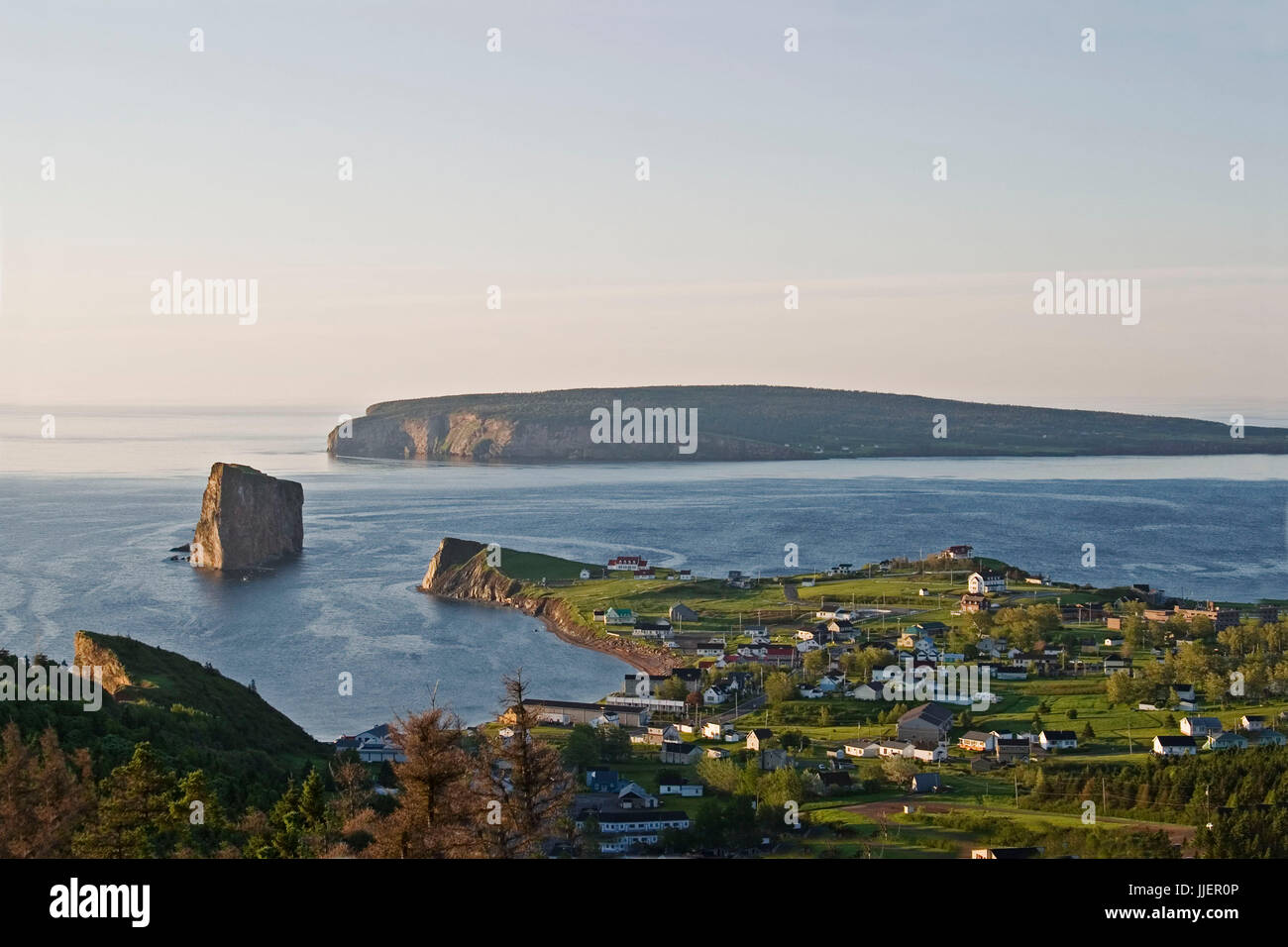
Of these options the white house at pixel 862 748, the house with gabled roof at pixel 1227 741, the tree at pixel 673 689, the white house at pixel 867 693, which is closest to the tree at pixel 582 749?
the white house at pixel 862 748

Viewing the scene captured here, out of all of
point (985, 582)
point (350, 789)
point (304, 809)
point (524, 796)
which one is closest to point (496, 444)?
point (985, 582)

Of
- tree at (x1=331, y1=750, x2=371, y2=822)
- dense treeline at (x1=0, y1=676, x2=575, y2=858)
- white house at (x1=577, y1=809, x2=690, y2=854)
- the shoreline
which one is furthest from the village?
tree at (x1=331, y1=750, x2=371, y2=822)

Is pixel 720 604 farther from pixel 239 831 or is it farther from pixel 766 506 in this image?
pixel 766 506

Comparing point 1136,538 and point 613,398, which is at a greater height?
point 613,398

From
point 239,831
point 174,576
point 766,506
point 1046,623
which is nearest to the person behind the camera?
point 239,831

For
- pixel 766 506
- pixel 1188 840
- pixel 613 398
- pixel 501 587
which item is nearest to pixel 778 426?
pixel 613 398

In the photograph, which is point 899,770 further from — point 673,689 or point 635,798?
point 673,689
